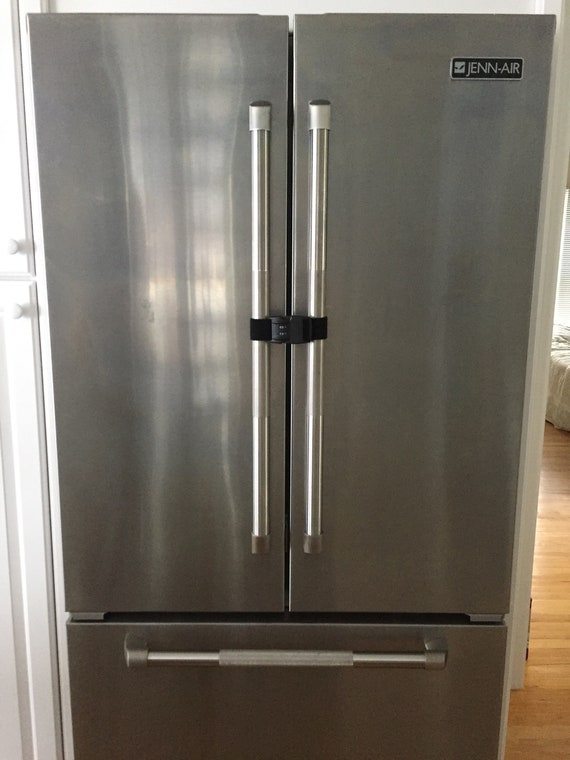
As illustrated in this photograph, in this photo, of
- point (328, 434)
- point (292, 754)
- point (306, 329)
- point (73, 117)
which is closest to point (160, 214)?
point (73, 117)

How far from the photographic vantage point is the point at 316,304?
3.76ft

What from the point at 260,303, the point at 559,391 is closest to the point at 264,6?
the point at 260,303

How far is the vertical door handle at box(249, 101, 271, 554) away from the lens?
3.60ft

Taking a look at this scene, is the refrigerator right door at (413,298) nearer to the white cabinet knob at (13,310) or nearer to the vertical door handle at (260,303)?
the vertical door handle at (260,303)

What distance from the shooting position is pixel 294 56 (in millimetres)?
1092

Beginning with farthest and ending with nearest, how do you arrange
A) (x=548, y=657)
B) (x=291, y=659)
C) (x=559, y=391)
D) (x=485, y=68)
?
(x=559, y=391) → (x=548, y=657) → (x=291, y=659) → (x=485, y=68)

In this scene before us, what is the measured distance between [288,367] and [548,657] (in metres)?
1.71

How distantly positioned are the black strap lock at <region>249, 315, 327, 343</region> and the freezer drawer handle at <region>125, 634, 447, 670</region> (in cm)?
59

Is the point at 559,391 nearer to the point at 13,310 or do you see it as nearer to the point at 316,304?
the point at 316,304

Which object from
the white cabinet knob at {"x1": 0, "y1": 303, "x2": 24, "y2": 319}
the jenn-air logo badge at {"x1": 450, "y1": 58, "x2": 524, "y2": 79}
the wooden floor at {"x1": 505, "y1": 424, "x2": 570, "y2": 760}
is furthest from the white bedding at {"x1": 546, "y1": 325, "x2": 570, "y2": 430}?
the white cabinet knob at {"x1": 0, "y1": 303, "x2": 24, "y2": 319}

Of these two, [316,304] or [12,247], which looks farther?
[12,247]

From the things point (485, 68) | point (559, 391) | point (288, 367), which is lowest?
point (559, 391)

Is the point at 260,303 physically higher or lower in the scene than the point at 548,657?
higher

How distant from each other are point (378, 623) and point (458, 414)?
1.41 feet
